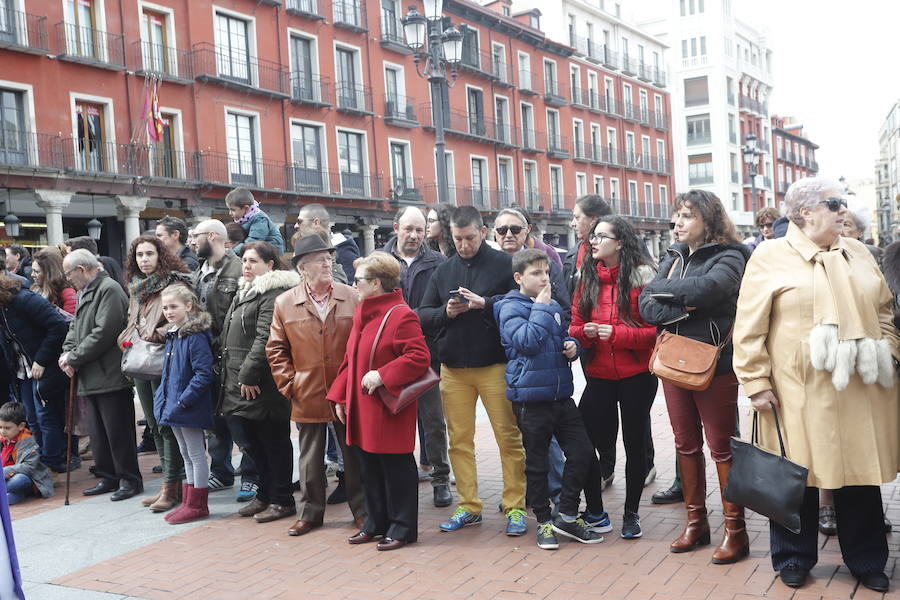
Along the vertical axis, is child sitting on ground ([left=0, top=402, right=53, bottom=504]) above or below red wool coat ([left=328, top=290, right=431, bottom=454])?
below

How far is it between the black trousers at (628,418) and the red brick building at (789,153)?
64.3m

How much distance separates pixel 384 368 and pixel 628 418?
1.50 meters

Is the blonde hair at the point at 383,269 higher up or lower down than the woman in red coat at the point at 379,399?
higher up

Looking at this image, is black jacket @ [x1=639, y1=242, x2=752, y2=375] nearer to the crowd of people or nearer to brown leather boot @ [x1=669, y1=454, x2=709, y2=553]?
the crowd of people

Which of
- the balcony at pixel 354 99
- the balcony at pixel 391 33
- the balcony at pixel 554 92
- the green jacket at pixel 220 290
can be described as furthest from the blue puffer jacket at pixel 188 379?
the balcony at pixel 554 92

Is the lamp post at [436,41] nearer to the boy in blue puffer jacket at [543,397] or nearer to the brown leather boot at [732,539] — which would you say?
the boy in blue puffer jacket at [543,397]

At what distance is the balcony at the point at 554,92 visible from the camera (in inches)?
1526

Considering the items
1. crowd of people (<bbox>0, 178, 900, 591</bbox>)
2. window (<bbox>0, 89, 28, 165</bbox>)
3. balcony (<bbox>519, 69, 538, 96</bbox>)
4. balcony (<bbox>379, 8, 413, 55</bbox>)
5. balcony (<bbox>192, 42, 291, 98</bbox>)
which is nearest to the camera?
crowd of people (<bbox>0, 178, 900, 591</bbox>)

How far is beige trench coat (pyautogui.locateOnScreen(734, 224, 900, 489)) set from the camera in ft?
12.6

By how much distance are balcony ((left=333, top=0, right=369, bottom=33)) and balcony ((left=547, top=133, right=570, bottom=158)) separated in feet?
42.4

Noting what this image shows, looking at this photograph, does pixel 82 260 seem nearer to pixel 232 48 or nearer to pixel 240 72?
pixel 240 72

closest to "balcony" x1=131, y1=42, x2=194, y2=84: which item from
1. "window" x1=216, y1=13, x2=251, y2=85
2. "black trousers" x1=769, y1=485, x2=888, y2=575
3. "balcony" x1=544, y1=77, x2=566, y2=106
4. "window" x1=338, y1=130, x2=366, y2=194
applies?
"window" x1=216, y1=13, x2=251, y2=85

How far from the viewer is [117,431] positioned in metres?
6.54

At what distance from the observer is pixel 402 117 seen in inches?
1168
